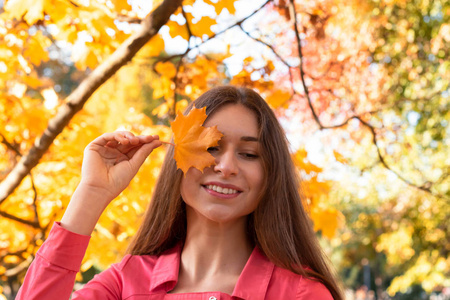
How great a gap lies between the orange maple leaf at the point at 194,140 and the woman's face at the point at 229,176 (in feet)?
0.20

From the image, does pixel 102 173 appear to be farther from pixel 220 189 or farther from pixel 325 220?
pixel 325 220

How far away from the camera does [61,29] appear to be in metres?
2.42

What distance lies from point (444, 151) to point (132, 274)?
5.13 metres

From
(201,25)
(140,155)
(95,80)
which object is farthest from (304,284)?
(201,25)

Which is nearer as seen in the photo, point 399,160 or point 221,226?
point 221,226

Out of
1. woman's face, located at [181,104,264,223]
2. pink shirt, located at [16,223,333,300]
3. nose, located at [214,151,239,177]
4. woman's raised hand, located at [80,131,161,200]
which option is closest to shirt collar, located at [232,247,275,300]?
pink shirt, located at [16,223,333,300]

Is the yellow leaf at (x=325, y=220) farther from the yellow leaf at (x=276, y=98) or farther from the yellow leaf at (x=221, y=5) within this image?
the yellow leaf at (x=221, y=5)

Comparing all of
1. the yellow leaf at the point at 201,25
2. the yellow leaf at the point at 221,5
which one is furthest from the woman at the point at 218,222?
the yellow leaf at the point at 201,25

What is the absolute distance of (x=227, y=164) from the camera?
5.38 feet

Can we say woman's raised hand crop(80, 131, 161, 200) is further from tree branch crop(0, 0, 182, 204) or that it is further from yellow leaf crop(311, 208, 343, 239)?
yellow leaf crop(311, 208, 343, 239)

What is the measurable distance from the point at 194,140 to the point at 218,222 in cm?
33

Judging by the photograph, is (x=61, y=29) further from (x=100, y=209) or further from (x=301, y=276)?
(x=301, y=276)

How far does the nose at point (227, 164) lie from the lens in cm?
164

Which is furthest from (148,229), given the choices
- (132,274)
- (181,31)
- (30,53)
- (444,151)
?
(444,151)
